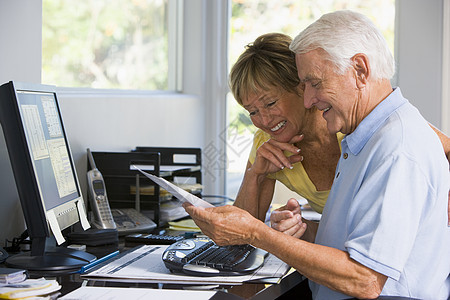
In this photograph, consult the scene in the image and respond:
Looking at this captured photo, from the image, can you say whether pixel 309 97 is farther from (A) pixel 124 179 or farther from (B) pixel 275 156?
(A) pixel 124 179

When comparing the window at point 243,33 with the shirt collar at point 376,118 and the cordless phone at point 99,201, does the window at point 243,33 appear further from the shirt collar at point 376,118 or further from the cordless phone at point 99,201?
the shirt collar at point 376,118

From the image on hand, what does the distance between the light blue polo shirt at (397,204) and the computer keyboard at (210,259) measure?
28 cm

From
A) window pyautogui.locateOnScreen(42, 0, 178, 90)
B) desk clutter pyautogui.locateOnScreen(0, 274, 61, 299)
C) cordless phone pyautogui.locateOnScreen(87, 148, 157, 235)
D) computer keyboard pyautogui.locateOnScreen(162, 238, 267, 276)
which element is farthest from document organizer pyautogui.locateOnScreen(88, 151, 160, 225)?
desk clutter pyautogui.locateOnScreen(0, 274, 61, 299)

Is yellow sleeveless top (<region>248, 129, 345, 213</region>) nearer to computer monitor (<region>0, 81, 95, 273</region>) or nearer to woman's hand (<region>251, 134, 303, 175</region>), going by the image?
woman's hand (<region>251, 134, 303, 175</region>)

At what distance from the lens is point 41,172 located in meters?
1.63

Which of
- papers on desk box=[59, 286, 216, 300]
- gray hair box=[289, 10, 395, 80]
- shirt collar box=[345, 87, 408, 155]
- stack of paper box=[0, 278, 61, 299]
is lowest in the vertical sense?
papers on desk box=[59, 286, 216, 300]

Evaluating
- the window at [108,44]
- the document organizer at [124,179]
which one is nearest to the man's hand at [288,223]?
the document organizer at [124,179]

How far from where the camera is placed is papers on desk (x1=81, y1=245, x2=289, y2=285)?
5.07 feet

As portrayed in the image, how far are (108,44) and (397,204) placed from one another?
2.21 m

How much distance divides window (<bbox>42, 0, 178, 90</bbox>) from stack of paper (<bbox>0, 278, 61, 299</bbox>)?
1.23m

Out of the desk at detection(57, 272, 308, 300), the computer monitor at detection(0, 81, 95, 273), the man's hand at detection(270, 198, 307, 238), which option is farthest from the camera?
the man's hand at detection(270, 198, 307, 238)

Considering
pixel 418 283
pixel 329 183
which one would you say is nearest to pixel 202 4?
pixel 329 183

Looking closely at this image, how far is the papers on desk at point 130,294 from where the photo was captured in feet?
4.50

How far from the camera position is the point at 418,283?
1385 millimetres
